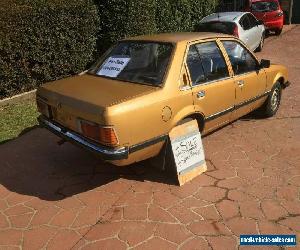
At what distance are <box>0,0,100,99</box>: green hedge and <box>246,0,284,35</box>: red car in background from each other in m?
9.61

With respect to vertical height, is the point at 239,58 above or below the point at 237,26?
above

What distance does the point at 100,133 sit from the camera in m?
3.96

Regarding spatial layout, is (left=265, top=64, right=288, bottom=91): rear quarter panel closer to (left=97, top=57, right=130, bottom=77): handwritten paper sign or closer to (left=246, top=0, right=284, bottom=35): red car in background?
(left=97, top=57, right=130, bottom=77): handwritten paper sign

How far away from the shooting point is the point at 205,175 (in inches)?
194

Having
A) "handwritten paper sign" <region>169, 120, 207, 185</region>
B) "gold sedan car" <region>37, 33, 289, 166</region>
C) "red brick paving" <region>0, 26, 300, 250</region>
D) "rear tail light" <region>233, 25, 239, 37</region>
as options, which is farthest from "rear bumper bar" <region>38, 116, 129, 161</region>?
"rear tail light" <region>233, 25, 239, 37</region>

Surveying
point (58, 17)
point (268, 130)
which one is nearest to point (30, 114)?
point (58, 17)

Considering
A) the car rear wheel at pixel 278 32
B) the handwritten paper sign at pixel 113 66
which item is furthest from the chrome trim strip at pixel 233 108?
the car rear wheel at pixel 278 32

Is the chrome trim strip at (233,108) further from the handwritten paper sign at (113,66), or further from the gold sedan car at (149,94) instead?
the handwritten paper sign at (113,66)

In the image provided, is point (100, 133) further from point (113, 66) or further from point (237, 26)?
point (237, 26)

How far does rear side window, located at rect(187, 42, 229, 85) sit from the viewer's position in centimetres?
485

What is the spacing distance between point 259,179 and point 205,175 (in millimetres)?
692

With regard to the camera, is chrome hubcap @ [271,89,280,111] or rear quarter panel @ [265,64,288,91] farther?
chrome hubcap @ [271,89,280,111]

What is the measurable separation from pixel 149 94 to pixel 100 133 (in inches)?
29.0

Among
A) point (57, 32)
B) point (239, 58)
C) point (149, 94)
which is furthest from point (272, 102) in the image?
point (57, 32)
